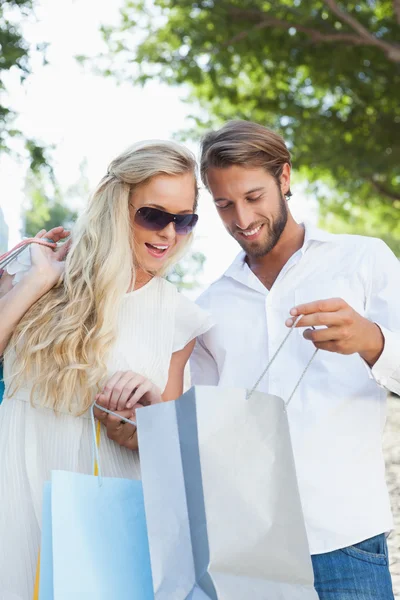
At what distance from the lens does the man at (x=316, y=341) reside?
228cm

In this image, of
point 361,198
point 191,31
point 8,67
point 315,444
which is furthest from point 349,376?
point 361,198

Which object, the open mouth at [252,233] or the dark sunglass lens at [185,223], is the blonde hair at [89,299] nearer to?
the dark sunglass lens at [185,223]

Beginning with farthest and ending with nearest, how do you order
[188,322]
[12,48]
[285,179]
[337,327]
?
[12,48]
[285,179]
[188,322]
[337,327]

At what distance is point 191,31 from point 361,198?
494cm

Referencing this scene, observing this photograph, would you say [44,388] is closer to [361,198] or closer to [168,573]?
[168,573]

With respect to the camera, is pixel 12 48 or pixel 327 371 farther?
pixel 12 48

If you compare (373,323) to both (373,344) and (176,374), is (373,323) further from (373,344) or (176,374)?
(176,374)

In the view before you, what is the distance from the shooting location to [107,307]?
235cm

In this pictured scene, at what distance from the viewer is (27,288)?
225 cm

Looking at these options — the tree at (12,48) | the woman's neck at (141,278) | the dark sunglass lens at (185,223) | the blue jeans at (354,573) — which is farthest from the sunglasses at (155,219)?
the tree at (12,48)

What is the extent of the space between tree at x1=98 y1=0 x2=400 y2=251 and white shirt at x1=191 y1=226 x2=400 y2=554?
762 centimetres

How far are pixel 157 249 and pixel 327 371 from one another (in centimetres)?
65

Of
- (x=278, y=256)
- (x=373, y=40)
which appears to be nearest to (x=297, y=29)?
(x=373, y=40)

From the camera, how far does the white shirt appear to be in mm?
2359
